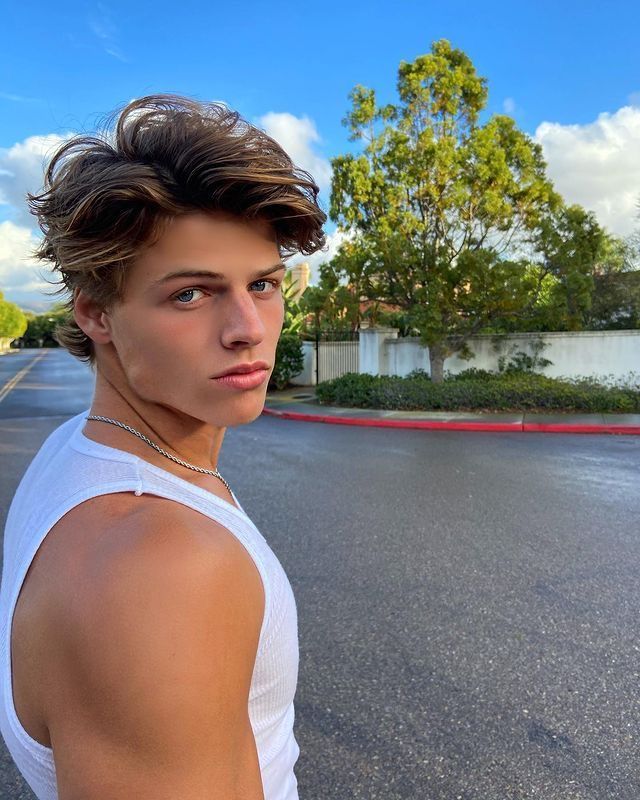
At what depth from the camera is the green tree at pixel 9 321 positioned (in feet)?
229

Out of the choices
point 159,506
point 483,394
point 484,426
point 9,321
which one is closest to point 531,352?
point 483,394

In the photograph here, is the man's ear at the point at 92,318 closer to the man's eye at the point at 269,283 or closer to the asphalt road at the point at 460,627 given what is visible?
the man's eye at the point at 269,283

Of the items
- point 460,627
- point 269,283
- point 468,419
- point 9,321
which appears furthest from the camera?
point 9,321

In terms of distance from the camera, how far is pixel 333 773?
232 cm

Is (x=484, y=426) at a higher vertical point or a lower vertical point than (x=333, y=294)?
lower

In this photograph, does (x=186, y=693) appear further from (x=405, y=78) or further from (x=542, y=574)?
(x=405, y=78)

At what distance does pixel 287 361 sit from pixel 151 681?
18.6 m

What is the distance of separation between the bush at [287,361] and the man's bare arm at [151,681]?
17.9 m

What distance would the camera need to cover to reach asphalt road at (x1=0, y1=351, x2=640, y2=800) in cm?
234

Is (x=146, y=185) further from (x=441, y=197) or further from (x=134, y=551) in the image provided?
(x=441, y=197)

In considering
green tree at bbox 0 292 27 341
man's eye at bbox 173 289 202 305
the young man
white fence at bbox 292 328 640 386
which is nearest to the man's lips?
the young man

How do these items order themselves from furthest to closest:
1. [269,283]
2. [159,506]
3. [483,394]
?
[483,394] → [269,283] → [159,506]

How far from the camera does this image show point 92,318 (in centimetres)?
89

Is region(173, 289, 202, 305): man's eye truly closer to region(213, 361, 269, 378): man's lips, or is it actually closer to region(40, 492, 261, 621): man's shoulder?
region(213, 361, 269, 378): man's lips
